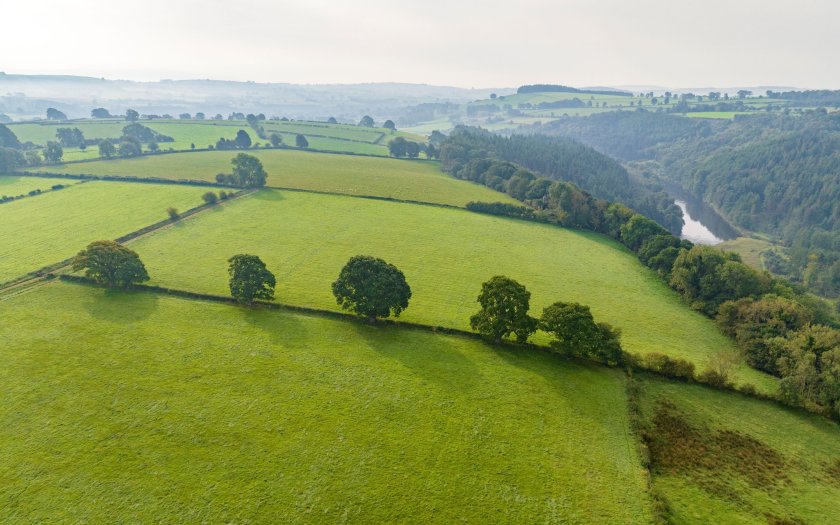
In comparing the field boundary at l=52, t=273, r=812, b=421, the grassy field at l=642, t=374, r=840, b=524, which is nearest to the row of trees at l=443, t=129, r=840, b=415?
the field boundary at l=52, t=273, r=812, b=421

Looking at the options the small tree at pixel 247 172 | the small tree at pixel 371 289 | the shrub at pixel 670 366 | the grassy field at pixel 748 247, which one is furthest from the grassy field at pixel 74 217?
the grassy field at pixel 748 247

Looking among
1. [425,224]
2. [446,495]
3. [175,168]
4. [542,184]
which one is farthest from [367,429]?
[175,168]

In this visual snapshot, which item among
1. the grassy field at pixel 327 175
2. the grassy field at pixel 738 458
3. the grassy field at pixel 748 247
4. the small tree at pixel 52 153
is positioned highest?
the small tree at pixel 52 153

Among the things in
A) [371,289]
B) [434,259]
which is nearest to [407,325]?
[371,289]

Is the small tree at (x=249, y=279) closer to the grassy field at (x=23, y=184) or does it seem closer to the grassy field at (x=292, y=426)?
the grassy field at (x=292, y=426)

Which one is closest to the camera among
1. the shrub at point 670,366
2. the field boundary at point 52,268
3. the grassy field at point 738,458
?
the grassy field at point 738,458

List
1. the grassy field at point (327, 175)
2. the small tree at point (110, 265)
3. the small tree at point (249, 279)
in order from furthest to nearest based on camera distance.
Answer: the grassy field at point (327, 175)
the small tree at point (110, 265)
the small tree at point (249, 279)
